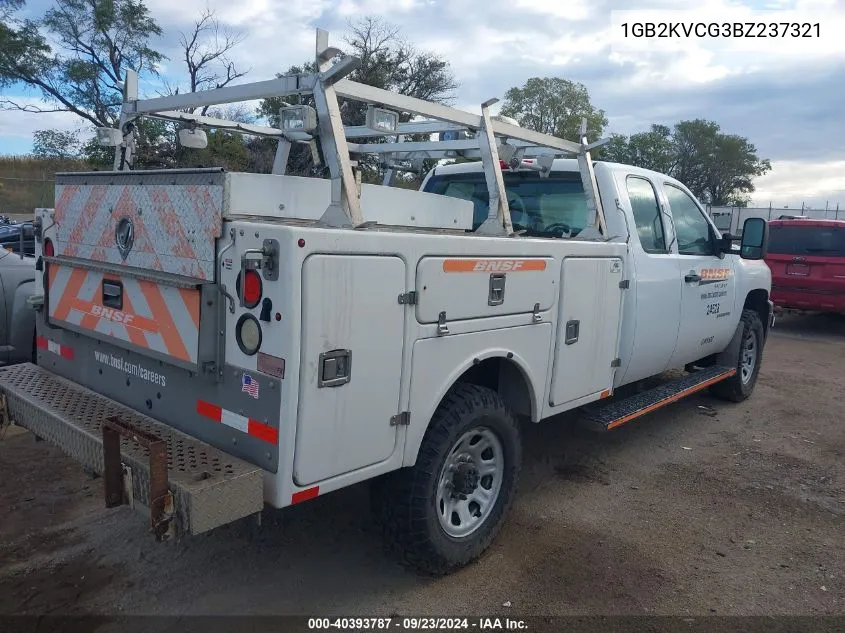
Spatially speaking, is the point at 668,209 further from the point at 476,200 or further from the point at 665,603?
the point at 665,603

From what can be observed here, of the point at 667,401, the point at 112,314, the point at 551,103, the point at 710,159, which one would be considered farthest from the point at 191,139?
the point at 710,159

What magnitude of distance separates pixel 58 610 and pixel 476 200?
12.3 feet

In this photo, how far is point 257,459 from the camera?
2680mm

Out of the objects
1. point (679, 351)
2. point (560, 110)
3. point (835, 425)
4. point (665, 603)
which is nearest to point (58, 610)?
point (665, 603)

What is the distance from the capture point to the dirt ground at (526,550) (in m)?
3.27

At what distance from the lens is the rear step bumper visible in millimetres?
2447

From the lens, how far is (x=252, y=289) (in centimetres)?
262

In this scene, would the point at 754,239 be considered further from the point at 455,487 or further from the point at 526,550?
the point at 455,487

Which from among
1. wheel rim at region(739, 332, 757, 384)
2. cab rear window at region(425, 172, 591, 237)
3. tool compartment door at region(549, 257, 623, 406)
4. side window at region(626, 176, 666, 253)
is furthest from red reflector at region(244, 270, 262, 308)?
wheel rim at region(739, 332, 757, 384)

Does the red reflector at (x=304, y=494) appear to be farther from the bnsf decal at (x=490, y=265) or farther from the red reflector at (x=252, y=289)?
the bnsf decal at (x=490, y=265)

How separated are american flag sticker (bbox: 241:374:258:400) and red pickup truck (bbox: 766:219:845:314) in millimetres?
11294

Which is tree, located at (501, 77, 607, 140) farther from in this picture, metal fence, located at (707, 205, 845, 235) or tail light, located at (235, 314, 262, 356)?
tail light, located at (235, 314, 262, 356)

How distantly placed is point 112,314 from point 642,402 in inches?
142

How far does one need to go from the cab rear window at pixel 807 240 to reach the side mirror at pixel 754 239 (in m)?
6.53
